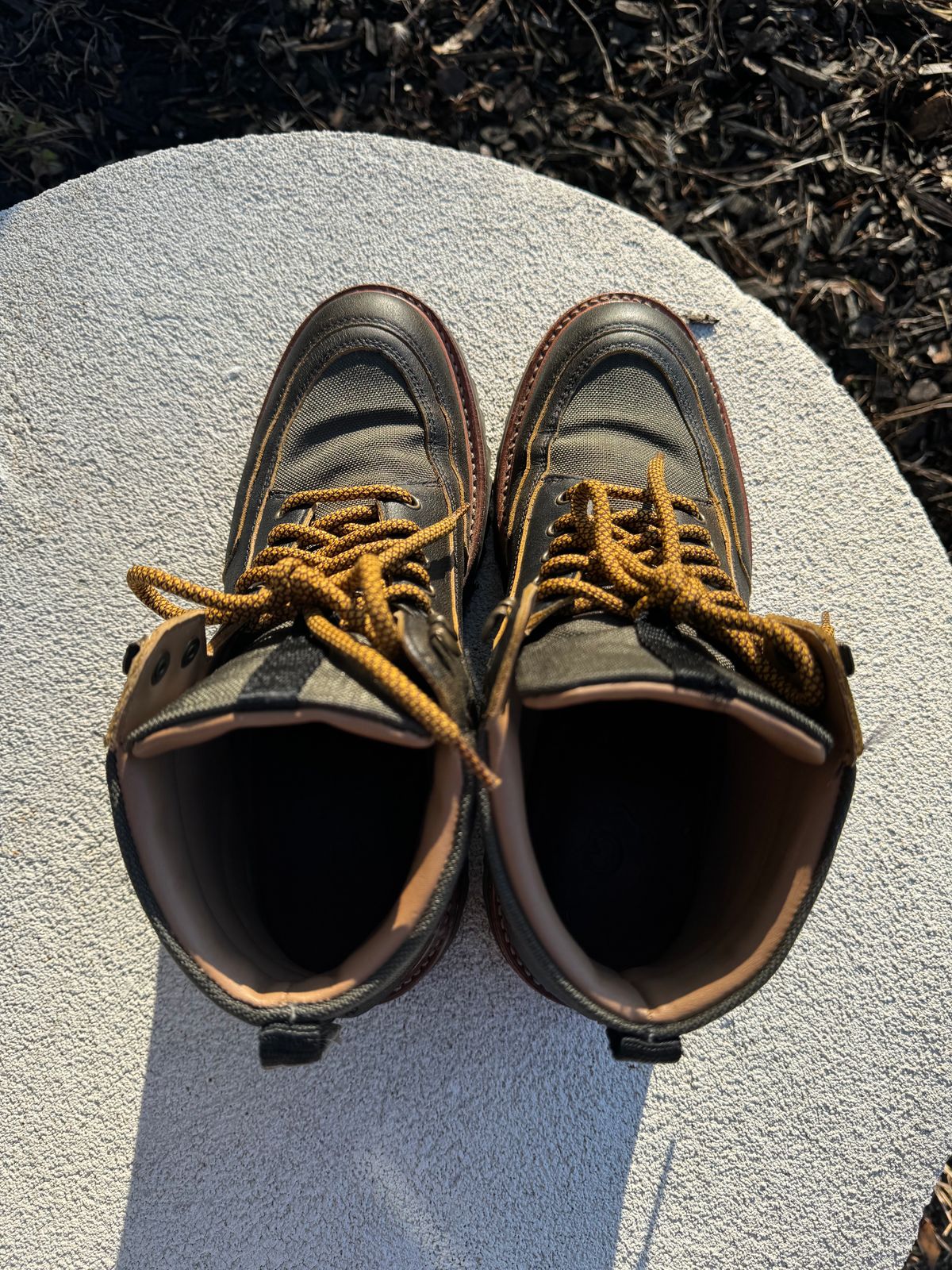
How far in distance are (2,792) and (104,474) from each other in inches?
15.7

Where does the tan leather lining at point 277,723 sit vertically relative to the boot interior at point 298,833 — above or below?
above

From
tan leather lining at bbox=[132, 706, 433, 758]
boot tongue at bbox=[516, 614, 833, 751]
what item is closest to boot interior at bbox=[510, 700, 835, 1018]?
boot tongue at bbox=[516, 614, 833, 751]

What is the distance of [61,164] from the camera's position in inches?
53.1

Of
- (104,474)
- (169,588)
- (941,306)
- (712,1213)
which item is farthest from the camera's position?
(941,306)

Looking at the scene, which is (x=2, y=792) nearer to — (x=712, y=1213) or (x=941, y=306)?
(x=712, y=1213)

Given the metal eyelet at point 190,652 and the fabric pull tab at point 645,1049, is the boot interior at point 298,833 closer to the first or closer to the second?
the metal eyelet at point 190,652

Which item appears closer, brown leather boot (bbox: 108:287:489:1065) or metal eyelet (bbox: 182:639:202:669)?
brown leather boot (bbox: 108:287:489:1065)

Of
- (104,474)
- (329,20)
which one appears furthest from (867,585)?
(329,20)

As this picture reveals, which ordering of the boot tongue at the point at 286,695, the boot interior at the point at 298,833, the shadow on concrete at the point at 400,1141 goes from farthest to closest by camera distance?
the shadow on concrete at the point at 400,1141 < the boot interior at the point at 298,833 < the boot tongue at the point at 286,695

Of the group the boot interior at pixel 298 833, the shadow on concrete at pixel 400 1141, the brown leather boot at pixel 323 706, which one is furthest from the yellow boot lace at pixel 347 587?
the shadow on concrete at pixel 400 1141

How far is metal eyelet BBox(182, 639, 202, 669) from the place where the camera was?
698mm

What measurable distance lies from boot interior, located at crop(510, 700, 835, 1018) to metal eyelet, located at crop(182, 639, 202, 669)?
0.31 meters

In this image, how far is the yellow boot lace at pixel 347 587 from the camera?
0.59m

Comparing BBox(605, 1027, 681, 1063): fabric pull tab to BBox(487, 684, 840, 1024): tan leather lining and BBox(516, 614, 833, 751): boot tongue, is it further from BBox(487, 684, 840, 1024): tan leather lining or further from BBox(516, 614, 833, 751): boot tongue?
BBox(516, 614, 833, 751): boot tongue
